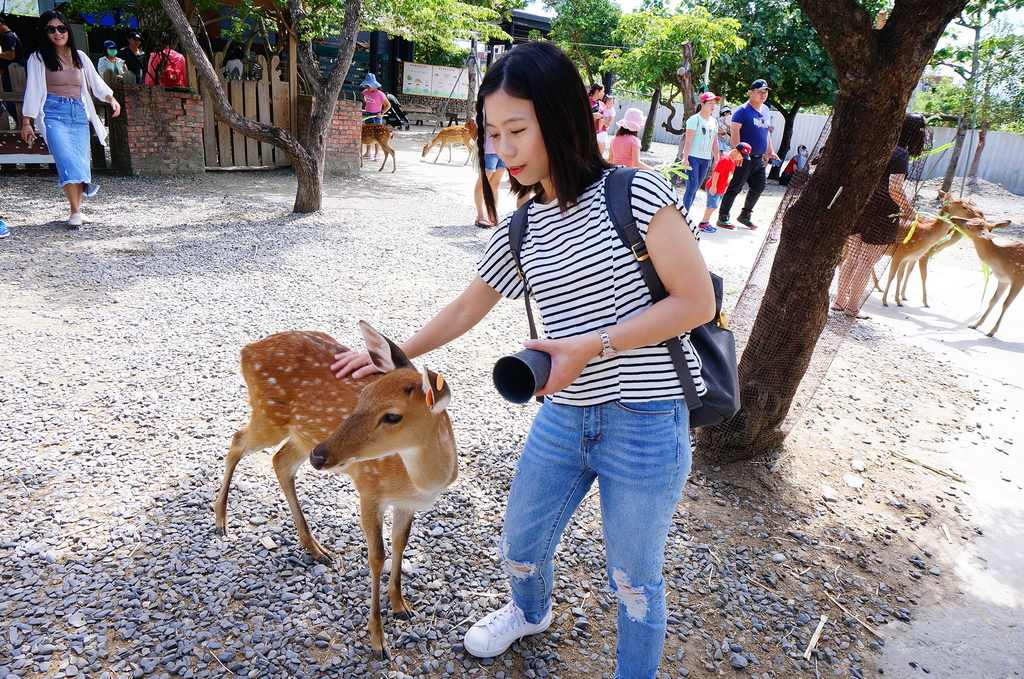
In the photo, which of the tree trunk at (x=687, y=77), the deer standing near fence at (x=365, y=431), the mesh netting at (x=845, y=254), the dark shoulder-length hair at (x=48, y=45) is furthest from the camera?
the tree trunk at (x=687, y=77)

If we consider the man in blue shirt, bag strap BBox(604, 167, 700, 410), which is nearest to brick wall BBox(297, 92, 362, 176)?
the man in blue shirt

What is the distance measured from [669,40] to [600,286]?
18.2 meters

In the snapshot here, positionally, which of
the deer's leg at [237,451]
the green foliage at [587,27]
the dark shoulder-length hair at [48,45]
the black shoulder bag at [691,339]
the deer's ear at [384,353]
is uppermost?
the green foliage at [587,27]

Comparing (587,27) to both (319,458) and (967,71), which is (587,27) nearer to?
(967,71)

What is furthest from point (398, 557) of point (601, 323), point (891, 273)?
point (891, 273)

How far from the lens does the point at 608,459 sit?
166cm

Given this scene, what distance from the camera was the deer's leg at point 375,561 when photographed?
7.51 ft

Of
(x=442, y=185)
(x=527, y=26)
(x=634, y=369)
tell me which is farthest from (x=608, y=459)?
(x=527, y=26)

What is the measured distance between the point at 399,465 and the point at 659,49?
1827 centimetres

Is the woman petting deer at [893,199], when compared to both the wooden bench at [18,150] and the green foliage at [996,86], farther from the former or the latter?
the green foliage at [996,86]

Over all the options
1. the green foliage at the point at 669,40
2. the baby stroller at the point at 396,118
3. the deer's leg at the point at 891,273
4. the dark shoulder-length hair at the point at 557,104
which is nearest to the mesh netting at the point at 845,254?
the dark shoulder-length hair at the point at 557,104

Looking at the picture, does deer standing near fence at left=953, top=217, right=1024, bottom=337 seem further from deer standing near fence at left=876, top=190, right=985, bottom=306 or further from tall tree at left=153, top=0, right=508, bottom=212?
tall tree at left=153, top=0, right=508, bottom=212

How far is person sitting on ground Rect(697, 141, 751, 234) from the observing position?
29.8ft

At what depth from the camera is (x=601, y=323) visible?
5.35ft
